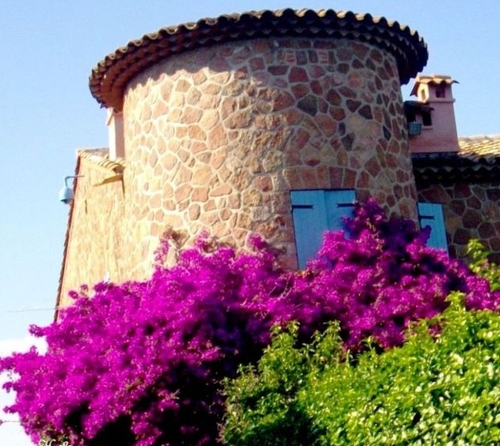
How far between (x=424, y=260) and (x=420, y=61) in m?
3.95

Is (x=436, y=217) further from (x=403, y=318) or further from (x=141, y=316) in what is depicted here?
(x=141, y=316)

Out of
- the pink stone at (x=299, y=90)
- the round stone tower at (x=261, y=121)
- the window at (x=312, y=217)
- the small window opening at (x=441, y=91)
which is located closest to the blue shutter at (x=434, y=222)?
the round stone tower at (x=261, y=121)

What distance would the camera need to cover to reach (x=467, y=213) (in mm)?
16938

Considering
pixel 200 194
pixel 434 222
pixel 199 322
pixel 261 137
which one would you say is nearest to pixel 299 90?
pixel 261 137

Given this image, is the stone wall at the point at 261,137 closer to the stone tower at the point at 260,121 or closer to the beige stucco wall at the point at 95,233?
the stone tower at the point at 260,121

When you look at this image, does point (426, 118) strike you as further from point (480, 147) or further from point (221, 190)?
point (221, 190)

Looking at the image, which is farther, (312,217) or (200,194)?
(200,194)

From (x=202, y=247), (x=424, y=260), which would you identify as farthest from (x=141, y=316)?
(x=424, y=260)

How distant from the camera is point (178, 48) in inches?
595

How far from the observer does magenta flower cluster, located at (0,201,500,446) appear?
39.3 ft

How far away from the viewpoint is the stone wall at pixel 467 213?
16.8 metres

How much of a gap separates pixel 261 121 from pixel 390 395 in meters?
7.43

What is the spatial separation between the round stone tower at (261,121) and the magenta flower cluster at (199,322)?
0.60 metres

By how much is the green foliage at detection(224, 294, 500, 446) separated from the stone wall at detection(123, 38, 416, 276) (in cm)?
380
